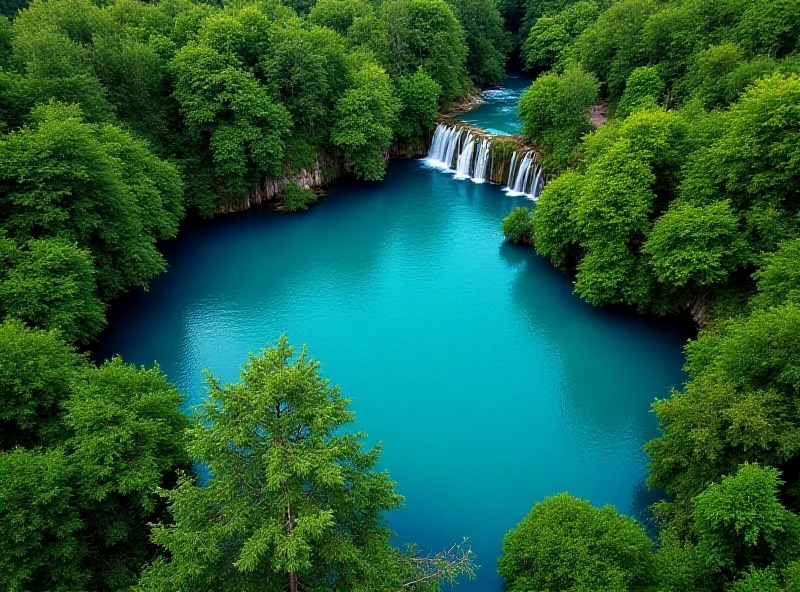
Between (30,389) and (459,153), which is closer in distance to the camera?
(30,389)

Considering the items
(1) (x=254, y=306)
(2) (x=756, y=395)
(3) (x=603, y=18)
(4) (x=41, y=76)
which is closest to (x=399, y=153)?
(3) (x=603, y=18)

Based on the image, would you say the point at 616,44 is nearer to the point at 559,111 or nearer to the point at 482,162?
the point at 559,111

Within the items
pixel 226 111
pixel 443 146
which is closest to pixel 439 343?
pixel 226 111

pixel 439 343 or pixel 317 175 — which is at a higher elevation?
pixel 317 175

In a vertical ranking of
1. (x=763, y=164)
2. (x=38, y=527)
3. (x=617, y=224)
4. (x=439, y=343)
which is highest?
(x=763, y=164)

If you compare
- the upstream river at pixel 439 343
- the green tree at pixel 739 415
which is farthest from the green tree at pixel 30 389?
the green tree at pixel 739 415

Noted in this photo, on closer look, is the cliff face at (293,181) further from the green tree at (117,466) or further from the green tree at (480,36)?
the green tree at (117,466)
